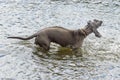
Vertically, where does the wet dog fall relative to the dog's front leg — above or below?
above

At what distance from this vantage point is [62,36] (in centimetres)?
1131

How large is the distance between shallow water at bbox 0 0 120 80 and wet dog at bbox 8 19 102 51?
28cm

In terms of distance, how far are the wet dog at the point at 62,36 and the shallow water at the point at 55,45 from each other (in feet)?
0.93

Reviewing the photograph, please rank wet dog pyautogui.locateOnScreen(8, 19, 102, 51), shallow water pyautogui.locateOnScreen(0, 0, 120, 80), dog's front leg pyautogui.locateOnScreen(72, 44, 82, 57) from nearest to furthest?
shallow water pyautogui.locateOnScreen(0, 0, 120, 80) < wet dog pyautogui.locateOnScreen(8, 19, 102, 51) < dog's front leg pyautogui.locateOnScreen(72, 44, 82, 57)

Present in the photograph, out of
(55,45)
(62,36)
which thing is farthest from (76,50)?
(55,45)

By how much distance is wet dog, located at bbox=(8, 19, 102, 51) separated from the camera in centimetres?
1092

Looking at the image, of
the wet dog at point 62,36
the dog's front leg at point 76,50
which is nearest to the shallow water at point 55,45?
the dog's front leg at point 76,50

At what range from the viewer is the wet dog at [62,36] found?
1092cm

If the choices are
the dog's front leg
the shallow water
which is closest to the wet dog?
the dog's front leg

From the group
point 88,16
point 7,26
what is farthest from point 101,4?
point 7,26

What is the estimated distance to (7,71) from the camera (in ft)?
32.4

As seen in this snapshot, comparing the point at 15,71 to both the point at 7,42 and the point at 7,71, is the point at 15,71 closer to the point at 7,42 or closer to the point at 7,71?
the point at 7,71

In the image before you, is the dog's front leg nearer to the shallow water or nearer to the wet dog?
the wet dog

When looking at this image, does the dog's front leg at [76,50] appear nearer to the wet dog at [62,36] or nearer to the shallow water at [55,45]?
the wet dog at [62,36]
